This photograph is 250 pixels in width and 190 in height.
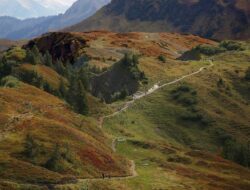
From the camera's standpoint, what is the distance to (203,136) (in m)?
134

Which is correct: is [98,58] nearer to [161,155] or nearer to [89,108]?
[89,108]

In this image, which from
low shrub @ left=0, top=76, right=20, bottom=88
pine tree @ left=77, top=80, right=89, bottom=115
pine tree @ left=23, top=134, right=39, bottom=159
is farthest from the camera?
pine tree @ left=77, top=80, right=89, bottom=115

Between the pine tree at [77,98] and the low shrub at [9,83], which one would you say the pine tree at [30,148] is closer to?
the low shrub at [9,83]

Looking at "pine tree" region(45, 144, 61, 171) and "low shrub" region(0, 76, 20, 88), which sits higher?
"low shrub" region(0, 76, 20, 88)

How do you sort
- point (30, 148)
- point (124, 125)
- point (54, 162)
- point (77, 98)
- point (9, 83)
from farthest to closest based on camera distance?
point (124, 125), point (77, 98), point (9, 83), point (30, 148), point (54, 162)

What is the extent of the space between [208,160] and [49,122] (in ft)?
107

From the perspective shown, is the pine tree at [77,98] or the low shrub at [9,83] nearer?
the low shrub at [9,83]

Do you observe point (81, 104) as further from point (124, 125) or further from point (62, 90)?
point (124, 125)

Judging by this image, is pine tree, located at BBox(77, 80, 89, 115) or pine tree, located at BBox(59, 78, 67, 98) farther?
pine tree, located at BBox(59, 78, 67, 98)

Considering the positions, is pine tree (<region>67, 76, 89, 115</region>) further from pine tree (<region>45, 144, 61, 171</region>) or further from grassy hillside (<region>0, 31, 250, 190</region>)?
pine tree (<region>45, 144, 61, 171</region>)

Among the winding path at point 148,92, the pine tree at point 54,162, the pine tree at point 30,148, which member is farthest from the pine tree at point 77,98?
the pine tree at point 54,162

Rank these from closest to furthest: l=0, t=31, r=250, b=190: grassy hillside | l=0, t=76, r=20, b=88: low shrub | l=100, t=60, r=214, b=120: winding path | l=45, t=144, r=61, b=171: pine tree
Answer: l=45, t=144, r=61, b=171: pine tree → l=0, t=31, r=250, b=190: grassy hillside → l=0, t=76, r=20, b=88: low shrub → l=100, t=60, r=214, b=120: winding path

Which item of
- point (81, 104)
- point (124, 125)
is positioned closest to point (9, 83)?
point (81, 104)

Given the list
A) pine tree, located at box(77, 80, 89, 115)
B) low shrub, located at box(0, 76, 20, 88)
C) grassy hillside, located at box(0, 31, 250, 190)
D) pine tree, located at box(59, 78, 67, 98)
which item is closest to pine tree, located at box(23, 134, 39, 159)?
grassy hillside, located at box(0, 31, 250, 190)
